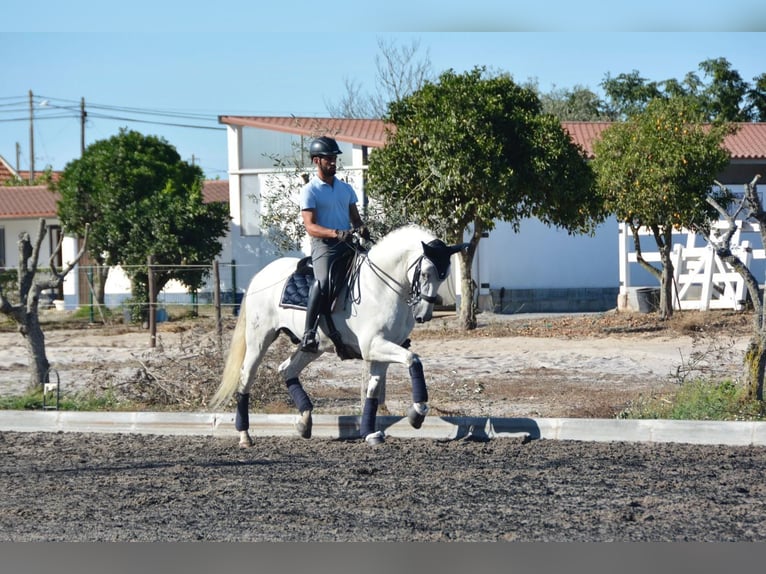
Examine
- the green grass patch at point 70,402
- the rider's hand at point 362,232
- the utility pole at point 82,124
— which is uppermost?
the utility pole at point 82,124

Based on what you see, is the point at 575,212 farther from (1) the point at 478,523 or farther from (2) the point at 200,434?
(1) the point at 478,523

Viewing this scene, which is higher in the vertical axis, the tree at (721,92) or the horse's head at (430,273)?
the tree at (721,92)

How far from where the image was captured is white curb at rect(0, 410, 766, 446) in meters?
9.10

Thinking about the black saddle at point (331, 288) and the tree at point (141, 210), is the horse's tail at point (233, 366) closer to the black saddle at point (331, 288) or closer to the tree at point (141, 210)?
the black saddle at point (331, 288)

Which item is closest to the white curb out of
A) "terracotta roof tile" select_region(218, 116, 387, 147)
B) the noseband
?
the noseband

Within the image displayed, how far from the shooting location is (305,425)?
30.9 feet

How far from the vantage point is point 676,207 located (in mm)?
22531

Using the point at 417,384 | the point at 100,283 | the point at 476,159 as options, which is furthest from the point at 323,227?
the point at 100,283

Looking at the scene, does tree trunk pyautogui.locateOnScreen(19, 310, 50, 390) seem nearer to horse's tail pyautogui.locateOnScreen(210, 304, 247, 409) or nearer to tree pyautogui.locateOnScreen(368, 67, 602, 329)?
horse's tail pyautogui.locateOnScreen(210, 304, 247, 409)

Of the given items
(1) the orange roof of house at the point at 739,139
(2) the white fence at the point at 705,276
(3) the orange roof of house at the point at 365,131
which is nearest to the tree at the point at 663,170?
(2) the white fence at the point at 705,276

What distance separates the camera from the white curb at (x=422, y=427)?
9.10 meters

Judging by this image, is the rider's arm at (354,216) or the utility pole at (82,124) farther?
the utility pole at (82,124)

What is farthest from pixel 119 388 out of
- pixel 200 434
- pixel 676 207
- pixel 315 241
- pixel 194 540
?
pixel 676 207

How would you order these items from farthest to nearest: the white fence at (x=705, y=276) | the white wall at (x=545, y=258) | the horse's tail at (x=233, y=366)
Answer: the white wall at (x=545, y=258), the white fence at (x=705, y=276), the horse's tail at (x=233, y=366)
